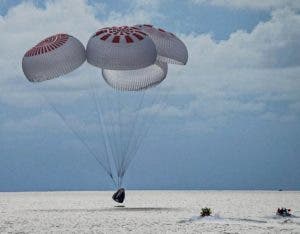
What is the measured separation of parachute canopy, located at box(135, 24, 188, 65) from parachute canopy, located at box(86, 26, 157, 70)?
59.2 inches

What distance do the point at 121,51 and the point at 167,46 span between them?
3090 millimetres

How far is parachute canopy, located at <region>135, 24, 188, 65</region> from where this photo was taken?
27453 mm

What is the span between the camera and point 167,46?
1089 inches

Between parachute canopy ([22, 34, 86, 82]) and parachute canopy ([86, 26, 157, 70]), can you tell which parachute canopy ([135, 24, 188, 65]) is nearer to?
parachute canopy ([86, 26, 157, 70])

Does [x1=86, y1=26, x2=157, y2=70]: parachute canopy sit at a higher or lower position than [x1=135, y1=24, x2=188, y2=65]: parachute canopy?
lower

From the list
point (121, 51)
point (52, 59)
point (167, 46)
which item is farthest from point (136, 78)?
point (52, 59)

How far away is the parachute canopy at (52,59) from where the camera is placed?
25.8 meters

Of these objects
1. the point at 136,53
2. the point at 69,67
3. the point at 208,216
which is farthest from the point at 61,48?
the point at 208,216

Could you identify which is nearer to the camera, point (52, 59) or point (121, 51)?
point (121, 51)

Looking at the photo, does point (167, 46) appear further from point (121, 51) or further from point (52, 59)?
point (52, 59)

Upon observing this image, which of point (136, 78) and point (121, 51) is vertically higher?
point (136, 78)

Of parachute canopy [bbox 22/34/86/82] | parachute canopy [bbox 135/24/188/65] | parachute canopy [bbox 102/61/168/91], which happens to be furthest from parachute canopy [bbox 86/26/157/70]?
parachute canopy [bbox 102/61/168/91]

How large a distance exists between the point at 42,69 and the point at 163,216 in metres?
8.61

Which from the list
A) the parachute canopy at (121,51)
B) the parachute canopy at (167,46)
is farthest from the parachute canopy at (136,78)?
the parachute canopy at (121,51)
